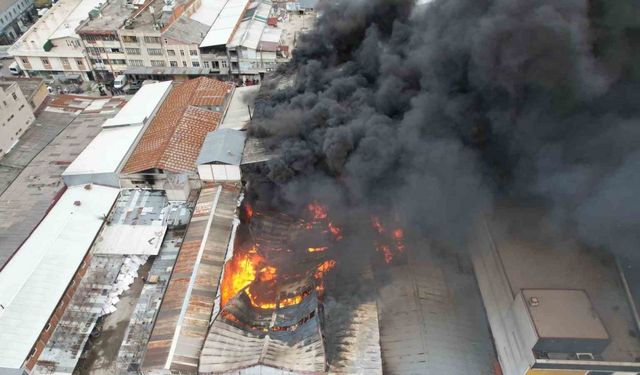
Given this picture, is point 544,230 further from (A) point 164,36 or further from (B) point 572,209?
(A) point 164,36

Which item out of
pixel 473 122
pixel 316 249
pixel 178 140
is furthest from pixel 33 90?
pixel 473 122

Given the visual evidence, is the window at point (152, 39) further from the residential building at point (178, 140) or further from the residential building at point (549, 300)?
the residential building at point (549, 300)

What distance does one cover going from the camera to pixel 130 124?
120ft

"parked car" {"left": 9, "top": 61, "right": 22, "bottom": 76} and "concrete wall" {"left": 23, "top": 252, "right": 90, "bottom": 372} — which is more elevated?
"concrete wall" {"left": 23, "top": 252, "right": 90, "bottom": 372}

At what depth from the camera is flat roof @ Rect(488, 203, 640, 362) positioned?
65.1 feet

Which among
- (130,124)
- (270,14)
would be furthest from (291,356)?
(270,14)

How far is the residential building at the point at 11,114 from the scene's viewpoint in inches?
1426

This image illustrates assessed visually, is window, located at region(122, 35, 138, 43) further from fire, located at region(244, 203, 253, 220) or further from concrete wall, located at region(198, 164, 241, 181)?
fire, located at region(244, 203, 253, 220)

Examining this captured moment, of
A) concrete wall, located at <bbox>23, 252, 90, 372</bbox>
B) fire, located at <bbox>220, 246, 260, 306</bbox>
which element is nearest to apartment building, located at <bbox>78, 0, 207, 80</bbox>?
concrete wall, located at <bbox>23, 252, 90, 372</bbox>

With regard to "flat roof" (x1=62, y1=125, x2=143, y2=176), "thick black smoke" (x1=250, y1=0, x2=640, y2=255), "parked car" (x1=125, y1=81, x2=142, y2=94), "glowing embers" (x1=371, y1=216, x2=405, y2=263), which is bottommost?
"parked car" (x1=125, y1=81, x2=142, y2=94)

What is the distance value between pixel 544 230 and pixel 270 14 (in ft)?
126

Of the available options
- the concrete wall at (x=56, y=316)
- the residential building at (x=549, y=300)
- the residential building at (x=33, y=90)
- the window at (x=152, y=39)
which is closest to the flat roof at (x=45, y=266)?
the concrete wall at (x=56, y=316)

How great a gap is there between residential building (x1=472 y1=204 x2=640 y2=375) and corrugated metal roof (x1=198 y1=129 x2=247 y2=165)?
16.2 meters

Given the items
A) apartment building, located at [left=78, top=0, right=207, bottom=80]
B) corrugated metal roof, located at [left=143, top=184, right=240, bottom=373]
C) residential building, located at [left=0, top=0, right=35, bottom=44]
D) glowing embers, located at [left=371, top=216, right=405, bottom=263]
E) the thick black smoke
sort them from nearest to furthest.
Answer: the thick black smoke
corrugated metal roof, located at [left=143, top=184, right=240, bottom=373]
glowing embers, located at [left=371, top=216, right=405, bottom=263]
apartment building, located at [left=78, top=0, right=207, bottom=80]
residential building, located at [left=0, top=0, right=35, bottom=44]
